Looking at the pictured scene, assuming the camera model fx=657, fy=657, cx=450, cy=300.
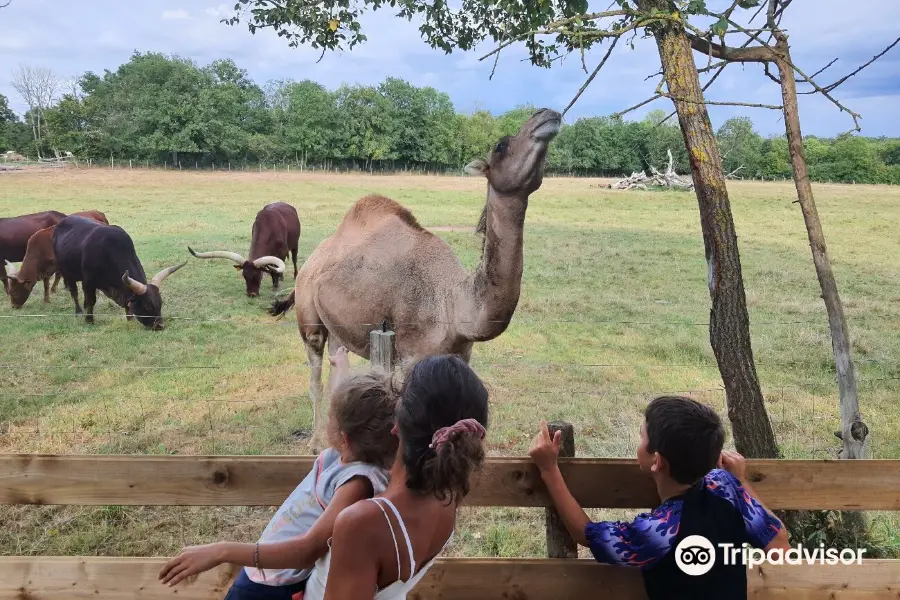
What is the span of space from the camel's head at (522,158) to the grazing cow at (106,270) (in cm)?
769

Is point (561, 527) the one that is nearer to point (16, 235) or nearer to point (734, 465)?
point (734, 465)

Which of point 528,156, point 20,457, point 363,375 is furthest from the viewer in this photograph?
point 528,156

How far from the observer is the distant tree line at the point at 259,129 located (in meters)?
23.3

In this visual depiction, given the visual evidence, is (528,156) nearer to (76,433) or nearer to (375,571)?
(375,571)

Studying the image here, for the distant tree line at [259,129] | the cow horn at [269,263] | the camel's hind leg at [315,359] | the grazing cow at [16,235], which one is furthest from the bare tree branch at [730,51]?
the distant tree line at [259,129]

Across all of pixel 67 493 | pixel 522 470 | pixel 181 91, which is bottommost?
pixel 67 493

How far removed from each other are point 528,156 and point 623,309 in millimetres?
7810

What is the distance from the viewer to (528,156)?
370 cm

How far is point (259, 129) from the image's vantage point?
88.1 feet

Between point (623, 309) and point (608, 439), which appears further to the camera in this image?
point (623, 309)

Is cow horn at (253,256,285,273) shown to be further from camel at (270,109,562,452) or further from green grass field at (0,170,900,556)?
camel at (270,109,562,452)

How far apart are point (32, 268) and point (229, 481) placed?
1016 cm

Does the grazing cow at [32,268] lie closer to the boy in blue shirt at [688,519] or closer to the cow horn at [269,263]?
the cow horn at [269,263]

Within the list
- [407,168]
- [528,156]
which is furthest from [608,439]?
[407,168]
